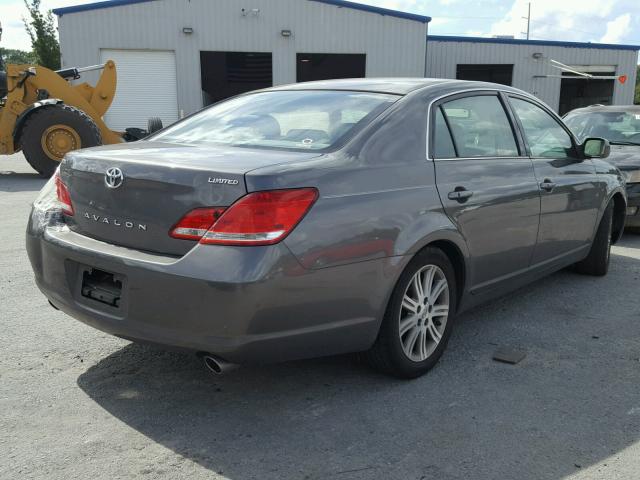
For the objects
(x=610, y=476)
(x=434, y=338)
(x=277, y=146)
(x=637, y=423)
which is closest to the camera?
(x=610, y=476)

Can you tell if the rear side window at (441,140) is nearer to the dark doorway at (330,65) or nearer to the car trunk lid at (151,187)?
the car trunk lid at (151,187)

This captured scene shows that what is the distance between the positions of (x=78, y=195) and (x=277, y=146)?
1.02 meters

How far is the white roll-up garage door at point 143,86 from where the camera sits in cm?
2170

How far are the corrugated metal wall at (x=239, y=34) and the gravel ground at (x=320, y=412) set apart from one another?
1926 cm

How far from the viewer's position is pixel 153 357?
3557mm

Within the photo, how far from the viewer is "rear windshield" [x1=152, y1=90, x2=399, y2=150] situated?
3223 mm

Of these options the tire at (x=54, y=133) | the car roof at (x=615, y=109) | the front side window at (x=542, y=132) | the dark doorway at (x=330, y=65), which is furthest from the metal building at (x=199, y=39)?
the front side window at (x=542, y=132)

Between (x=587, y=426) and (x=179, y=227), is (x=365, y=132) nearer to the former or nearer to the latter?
(x=179, y=227)

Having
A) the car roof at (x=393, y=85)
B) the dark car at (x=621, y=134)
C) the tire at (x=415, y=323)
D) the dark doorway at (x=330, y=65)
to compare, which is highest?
the dark doorway at (x=330, y=65)

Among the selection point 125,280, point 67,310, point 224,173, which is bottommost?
point 67,310

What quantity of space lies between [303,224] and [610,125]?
713 centimetres

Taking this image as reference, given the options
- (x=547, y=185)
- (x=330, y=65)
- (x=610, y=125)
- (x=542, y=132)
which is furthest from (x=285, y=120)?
(x=330, y=65)

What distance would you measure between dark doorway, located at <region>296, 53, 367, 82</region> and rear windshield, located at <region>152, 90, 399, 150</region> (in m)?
20.6

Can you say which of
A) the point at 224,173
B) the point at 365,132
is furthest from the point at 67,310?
A: the point at 365,132
